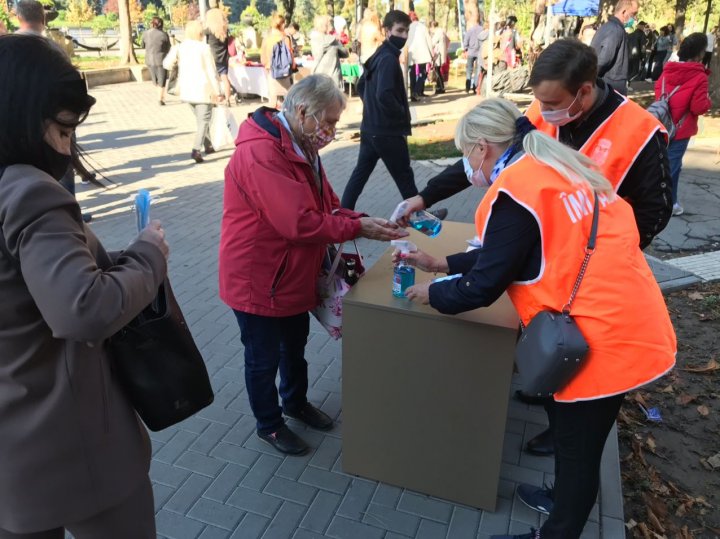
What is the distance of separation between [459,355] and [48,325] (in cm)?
150

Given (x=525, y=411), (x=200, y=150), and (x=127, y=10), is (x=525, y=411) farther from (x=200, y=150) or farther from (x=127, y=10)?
(x=127, y=10)

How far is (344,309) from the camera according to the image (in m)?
2.41

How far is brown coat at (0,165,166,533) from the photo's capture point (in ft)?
3.79

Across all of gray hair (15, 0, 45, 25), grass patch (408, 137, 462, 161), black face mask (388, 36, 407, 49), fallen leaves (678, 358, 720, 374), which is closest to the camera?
fallen leaves (678, 358, 720, 374)

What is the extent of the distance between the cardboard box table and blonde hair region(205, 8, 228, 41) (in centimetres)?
848

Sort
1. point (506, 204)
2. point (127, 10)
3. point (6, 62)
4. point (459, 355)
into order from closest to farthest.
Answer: point (6, 62) < point (506, 204) < point (459, 355) < point (127, 10)

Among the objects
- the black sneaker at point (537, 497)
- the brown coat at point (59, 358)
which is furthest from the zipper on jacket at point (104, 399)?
the black sneaker at point (537, 497)

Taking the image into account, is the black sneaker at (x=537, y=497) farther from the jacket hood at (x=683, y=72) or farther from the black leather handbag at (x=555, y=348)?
the jacket hood at (x=683, y=72)

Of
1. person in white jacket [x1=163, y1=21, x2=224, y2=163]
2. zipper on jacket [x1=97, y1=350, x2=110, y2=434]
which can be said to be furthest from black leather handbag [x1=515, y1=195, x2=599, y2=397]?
person in white jacket [x1=163, y1=21, x2=224, y2=163]

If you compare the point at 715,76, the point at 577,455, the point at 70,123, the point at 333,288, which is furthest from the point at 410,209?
the point at 715,76

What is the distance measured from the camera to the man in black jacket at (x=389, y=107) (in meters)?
5.37

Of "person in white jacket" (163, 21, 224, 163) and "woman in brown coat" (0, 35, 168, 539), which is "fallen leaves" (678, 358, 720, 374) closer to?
"woman in brown coat" (0, 35, 168, 539)

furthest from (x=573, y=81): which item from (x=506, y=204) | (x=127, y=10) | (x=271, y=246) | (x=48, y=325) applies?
(x=127, y=10)

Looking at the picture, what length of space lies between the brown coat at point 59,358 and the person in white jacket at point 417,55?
1310cm
